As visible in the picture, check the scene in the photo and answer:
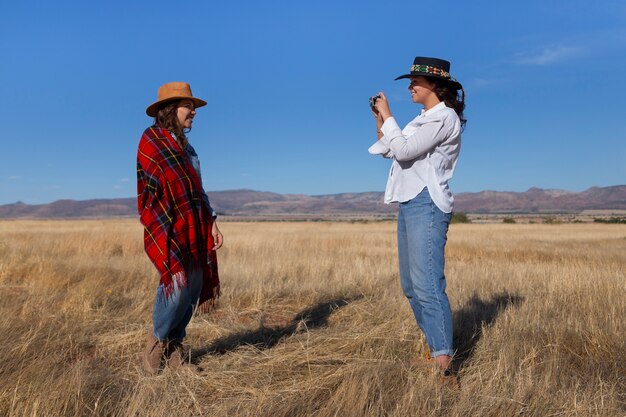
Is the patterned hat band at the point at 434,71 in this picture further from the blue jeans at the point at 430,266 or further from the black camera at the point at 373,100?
the blue jeans at the point at 430,266

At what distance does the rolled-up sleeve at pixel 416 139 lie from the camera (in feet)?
11.1

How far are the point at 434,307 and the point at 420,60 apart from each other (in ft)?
4.88

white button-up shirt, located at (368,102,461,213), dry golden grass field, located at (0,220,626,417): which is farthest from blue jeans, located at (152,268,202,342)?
white button-up shirt, located at (368,102,461,213)

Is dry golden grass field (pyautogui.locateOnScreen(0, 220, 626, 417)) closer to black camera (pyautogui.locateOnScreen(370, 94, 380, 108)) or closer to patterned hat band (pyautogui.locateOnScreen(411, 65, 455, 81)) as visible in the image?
black camera (pyautogui.locateOnScreen(370, 94, 380, 108))

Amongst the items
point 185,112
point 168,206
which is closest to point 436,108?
point 185,112

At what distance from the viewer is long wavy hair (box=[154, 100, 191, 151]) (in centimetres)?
376

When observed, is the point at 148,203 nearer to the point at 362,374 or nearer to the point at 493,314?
the point at 362,374

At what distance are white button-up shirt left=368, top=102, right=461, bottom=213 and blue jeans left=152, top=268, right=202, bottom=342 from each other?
1321 mm

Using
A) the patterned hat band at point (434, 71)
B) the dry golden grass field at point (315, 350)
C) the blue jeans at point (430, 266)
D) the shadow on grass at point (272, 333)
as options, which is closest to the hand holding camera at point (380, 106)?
the patterned hat band at point (434, 71)

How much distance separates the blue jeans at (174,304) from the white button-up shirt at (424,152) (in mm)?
1321

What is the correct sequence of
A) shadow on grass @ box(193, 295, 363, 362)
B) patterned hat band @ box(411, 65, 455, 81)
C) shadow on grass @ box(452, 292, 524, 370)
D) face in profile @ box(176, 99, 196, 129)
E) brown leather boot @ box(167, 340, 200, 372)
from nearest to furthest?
1. patterned hat band @ box(411, 65, 455, 81)
2. brown leather boot @ box(167, 340, 200, 372)
3. face in profile @ box(176, 99, 196, 129)
4. shadow on grass @ box(452, 292, 524, 370)
5. shadow on grass @ box(193, 295, 363, 362)

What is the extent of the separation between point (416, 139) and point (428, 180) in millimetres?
258

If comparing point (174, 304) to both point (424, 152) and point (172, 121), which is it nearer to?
point (172, 121)

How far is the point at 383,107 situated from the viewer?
3.61m
